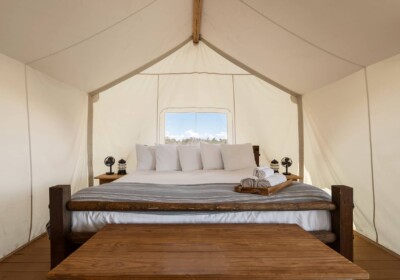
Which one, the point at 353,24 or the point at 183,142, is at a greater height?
the point at 353,24

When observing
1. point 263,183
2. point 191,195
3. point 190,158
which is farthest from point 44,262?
point 263,183

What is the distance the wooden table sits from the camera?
1006mm

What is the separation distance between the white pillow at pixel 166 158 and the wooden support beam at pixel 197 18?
1.68 metres

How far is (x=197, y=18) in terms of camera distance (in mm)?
3094

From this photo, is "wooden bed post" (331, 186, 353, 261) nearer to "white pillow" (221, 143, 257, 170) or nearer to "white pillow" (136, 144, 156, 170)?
"white pillow" (221, 143, 257, 170)

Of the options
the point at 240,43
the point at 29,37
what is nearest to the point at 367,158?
the point at 240,43

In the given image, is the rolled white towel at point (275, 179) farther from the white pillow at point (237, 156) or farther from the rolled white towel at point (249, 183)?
the white pillow at point (237, 156)

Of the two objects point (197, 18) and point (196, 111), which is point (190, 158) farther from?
point (197, 18)

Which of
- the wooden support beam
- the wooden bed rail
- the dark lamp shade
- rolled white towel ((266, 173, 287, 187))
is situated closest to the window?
the dark lamp shade

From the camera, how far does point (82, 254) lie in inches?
45.7

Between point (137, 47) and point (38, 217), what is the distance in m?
2.21

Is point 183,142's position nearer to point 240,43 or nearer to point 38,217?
point 240,43

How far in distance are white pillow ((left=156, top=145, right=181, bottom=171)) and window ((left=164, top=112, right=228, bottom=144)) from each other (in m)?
0.66

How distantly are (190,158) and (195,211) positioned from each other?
5.42 ft
